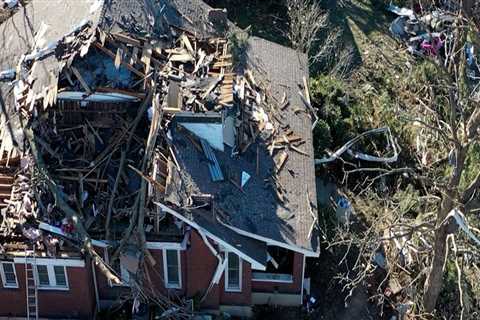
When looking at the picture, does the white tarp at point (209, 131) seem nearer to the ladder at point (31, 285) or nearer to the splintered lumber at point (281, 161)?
the splintered lumber at point (281, 161)

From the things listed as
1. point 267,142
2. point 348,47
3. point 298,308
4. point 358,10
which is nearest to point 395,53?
point 348,47

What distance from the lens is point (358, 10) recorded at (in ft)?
123

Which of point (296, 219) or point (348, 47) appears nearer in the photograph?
point (296, 219)

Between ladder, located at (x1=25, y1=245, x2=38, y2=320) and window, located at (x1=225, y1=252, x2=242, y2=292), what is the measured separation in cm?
580

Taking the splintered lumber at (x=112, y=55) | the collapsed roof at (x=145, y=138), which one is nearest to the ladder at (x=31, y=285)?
the collapsed roof at (x=145, y=138)

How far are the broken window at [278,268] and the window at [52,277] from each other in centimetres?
591

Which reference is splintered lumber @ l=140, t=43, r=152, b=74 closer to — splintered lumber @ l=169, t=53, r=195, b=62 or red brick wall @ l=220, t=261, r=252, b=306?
splintered lumber @ l=169, t=53, r=195, b=62

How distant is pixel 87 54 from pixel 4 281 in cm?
749

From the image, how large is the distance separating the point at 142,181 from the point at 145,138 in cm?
162

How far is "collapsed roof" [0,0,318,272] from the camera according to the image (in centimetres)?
2181

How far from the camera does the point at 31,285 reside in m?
22.4

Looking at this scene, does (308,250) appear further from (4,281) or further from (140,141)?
(4,281)

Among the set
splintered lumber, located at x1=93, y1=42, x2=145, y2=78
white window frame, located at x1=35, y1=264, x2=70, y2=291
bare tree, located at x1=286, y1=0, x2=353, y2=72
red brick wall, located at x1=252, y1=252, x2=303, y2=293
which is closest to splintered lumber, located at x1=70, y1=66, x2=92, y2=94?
splintered lumber, located at x1=93, y1=42, x2=145, y2=78

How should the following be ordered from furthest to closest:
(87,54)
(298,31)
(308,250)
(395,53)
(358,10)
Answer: (358,10)
(395,53)
(298,31)
(87,54)
(308,250)
